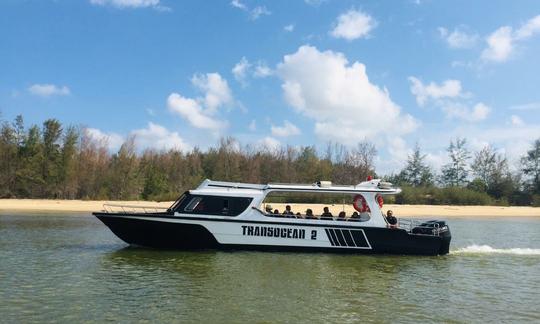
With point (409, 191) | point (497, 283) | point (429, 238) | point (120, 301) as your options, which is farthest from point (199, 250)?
point (409, 191)

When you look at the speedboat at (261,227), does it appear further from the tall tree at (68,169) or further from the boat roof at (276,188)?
the tall tree at (68,169)

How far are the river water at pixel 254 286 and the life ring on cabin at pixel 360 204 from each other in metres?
1.77

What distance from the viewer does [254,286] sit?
12930 millimetres

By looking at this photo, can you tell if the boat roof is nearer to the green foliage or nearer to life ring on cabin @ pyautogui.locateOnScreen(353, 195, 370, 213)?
life ring on cabin @ pyautogui.locateOnScreen(353, 195, 370, 213)


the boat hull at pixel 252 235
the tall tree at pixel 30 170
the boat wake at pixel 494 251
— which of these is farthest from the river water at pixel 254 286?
the tall tree at pixel 30 170

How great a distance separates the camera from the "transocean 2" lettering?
17875 millimetres

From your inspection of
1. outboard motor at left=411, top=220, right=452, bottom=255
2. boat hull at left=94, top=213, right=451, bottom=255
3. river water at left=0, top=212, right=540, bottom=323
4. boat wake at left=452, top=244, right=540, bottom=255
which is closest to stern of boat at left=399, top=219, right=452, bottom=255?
outboard motor at left=411, top=220, right=452, bottom=255

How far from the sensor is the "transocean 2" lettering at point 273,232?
58.6ft

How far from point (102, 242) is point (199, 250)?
5.64 metres

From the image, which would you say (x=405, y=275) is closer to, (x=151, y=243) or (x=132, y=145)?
(x=151, y=243)

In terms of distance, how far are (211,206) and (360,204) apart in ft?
18.6

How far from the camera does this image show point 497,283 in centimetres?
1447

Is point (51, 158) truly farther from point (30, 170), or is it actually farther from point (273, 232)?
point (273, 232)

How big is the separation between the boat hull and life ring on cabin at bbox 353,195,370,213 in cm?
76
